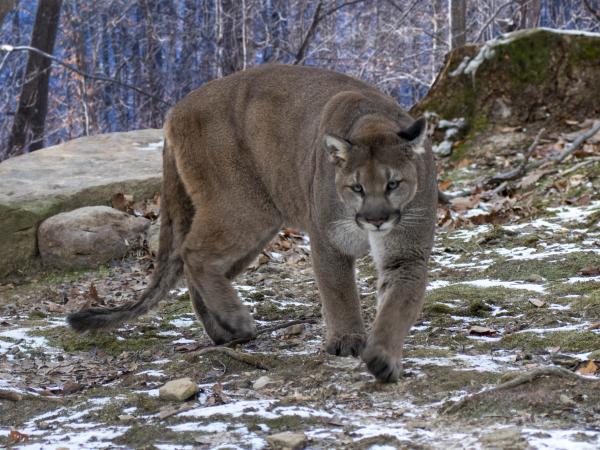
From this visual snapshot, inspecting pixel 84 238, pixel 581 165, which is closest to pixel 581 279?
pixel 581 165

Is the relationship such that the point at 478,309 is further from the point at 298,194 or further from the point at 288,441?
the point at 288,441

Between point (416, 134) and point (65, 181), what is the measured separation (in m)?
4.78

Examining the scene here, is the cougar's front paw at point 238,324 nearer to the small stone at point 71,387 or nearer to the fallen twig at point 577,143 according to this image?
the small stone at point 71,387

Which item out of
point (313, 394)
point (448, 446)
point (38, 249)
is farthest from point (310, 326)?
point (38, 249)

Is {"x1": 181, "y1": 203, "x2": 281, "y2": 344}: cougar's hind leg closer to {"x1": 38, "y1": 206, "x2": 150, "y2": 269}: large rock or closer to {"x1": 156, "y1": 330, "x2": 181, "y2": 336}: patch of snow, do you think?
{"x1": 156, "y1": 330, "x2": 181, "y2": 336}: patch of snow

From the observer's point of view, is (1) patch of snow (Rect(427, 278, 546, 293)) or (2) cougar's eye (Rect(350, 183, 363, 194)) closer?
(2) cougar's eye (Rect(350, 183, 363, 194))

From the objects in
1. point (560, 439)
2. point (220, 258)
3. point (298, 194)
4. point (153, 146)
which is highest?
point (153, 146)

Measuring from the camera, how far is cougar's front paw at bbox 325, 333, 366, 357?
14.7ft

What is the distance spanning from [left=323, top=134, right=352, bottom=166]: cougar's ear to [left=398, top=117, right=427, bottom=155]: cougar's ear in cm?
28

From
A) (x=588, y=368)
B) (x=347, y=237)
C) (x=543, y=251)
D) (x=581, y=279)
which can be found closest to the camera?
(x=588, y=368)

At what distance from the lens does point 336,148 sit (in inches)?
177

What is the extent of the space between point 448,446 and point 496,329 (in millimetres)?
1864

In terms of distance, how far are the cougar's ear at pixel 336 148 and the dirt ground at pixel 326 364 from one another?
986 millimetres

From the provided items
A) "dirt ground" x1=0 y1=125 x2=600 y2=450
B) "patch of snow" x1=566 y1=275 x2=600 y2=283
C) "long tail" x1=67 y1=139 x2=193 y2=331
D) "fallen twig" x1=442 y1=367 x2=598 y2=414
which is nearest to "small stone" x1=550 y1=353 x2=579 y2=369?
"dirt ground" x1=0 y1=125 x2=600 y2=450
